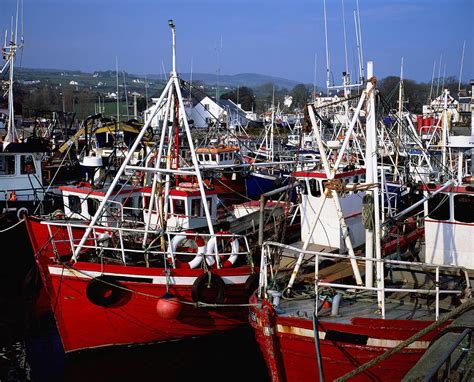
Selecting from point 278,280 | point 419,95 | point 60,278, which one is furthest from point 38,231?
point 419,95

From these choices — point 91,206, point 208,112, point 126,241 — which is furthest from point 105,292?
point 208,112

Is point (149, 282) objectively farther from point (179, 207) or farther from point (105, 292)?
point (179, 207)

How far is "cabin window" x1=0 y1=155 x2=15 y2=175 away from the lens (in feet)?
67.7

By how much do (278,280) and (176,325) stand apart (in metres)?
3.00

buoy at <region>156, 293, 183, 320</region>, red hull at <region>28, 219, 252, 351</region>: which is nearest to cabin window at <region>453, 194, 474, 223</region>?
red hull at <region>28, 219, 252, 351</region>

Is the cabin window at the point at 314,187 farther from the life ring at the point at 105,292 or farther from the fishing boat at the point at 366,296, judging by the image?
the life ring at the point at 105,292

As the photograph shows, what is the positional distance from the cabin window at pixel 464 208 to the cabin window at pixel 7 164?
1580 centimetres

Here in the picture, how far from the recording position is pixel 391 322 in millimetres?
8750

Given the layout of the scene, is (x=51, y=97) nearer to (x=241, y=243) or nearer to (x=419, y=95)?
(x=419, y=95)

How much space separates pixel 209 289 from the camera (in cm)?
1198

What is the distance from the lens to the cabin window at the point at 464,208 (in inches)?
433

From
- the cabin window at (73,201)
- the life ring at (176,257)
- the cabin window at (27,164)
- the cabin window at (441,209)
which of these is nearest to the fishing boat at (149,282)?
the life ring at (176,257)

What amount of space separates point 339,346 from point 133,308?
5071 millimetres

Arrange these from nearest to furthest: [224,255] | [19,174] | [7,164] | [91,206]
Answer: [224,255]
[91,206]
[7,164]
[19,174]
